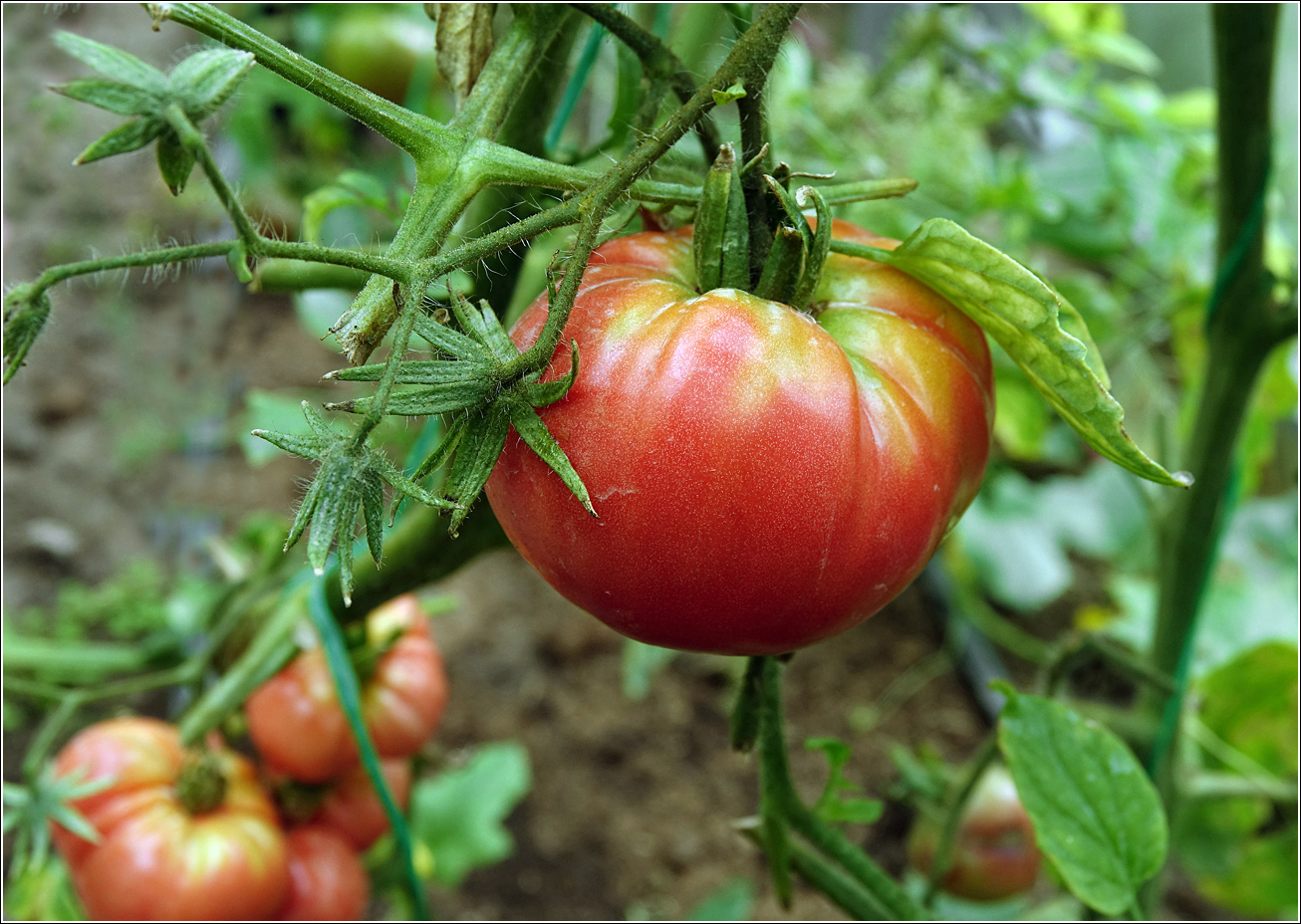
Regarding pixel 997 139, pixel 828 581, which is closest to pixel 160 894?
pixel 828 581

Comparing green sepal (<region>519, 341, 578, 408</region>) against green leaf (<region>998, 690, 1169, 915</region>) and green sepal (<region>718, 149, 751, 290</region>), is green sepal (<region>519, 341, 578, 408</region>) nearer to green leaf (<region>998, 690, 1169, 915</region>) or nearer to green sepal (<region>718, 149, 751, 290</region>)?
green sepal (<region>718, 149, 751, 290</region>)

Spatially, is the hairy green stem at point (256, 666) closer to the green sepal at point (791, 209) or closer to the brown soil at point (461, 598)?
the brown soil at point (461, 598)

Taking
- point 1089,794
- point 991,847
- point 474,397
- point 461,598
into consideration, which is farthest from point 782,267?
point 461,598

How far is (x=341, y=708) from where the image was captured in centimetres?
68

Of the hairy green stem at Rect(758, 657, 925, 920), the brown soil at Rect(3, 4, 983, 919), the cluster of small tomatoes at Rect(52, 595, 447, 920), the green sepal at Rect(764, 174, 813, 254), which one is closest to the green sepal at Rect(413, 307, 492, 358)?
the green sepal at Rect(764, 174, 813, 254)

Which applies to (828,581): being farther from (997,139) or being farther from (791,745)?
(997,139)

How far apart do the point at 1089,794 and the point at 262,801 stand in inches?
22.3

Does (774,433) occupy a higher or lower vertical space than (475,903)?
higher

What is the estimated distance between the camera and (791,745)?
3.71ft

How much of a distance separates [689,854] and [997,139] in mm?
1615

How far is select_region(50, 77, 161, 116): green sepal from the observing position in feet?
0.73

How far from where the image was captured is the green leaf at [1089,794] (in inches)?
18.7

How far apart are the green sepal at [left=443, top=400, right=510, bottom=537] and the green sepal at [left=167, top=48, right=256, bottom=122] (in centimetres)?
10

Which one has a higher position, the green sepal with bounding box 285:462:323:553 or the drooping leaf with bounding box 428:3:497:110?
the drooping leaf with bounding box 428:3:497:110
